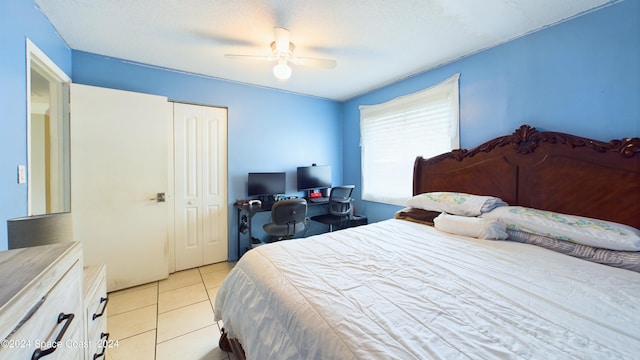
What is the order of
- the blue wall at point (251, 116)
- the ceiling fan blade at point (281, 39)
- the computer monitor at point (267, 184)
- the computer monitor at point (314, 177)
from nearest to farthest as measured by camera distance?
the ceiling fan blade at point (281, 39) → the blue wall at point (251, 116) → the computer monitor at point (267, 184) → the computer monitor at point (314, 177)

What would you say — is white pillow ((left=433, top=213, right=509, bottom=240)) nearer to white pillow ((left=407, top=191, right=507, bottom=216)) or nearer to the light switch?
white pillow ((left=407, top=191, right=507, bottom=216))

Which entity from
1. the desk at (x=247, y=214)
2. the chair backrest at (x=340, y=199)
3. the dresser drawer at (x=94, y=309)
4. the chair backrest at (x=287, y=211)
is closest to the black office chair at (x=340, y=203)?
the chair backrest at (x=340, y=199)

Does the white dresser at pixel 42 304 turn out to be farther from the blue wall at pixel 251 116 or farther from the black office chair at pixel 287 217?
the blue wall at pixel 251 116

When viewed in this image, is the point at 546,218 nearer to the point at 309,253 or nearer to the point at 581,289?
the point at 581,289

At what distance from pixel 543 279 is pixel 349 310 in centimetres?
103

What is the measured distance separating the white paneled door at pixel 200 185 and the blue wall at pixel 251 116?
111mm

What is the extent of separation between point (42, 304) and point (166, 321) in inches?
66.0

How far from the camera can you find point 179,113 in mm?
2906

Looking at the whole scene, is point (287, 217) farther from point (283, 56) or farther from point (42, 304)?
point (42, 304)

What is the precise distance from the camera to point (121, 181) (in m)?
2.46

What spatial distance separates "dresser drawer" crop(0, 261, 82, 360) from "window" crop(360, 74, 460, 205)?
3.03m

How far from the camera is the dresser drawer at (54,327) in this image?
0.54 meters

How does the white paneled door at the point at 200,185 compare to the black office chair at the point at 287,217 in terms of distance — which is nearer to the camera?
the black office chair at the point at 287,217

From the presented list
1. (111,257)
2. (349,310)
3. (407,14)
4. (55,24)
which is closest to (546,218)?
(349,310)
